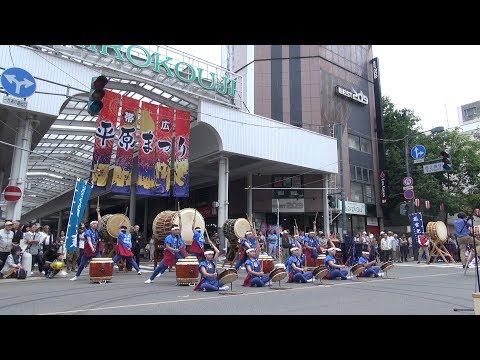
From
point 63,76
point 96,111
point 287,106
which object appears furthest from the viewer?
point 287,106

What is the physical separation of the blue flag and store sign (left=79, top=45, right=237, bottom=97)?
29.5ft

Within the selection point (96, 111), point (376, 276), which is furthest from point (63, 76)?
point (376, 276)

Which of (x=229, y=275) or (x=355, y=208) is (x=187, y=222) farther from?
(x=355, y=208)

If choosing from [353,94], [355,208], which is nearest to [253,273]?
[355,208]

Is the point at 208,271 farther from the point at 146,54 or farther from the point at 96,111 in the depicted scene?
the point at 146,54

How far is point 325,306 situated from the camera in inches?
307

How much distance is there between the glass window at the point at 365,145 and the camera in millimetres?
38062

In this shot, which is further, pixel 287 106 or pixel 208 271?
pixel 287 106

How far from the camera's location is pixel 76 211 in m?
13.7

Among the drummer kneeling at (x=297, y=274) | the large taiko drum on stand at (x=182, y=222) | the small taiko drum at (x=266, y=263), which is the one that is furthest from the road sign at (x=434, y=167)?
the large taiko drum on stand at (x=182, y=222)

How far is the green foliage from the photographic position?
114 ft

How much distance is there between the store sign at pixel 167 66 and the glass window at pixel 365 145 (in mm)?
16657

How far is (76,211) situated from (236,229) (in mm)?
6157
